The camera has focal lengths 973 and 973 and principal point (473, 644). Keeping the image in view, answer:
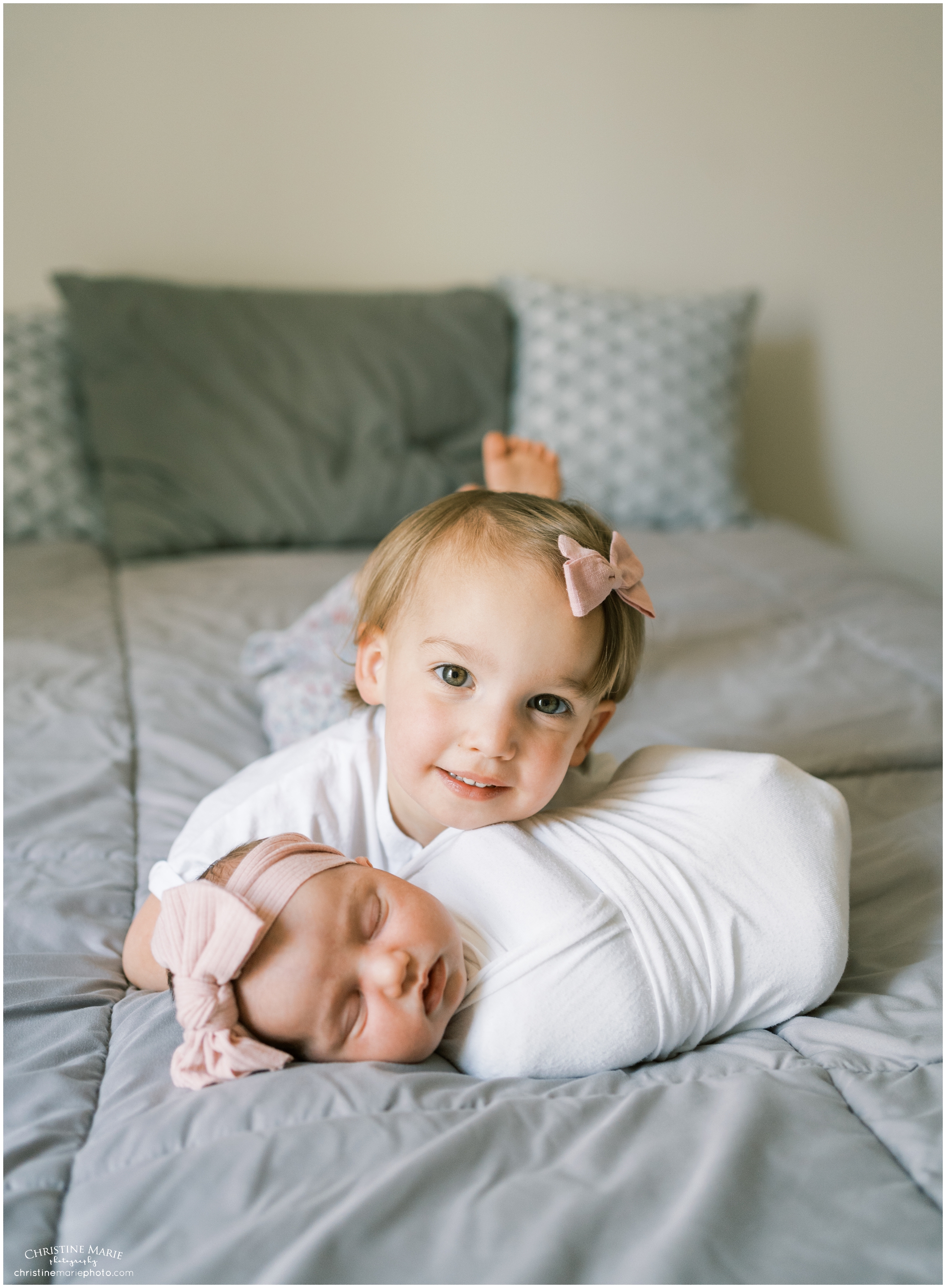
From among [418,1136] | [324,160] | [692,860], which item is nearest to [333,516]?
[324,160]

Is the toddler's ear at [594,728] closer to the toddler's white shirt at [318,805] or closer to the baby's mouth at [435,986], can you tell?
the toddler's white shirt at [318,805]

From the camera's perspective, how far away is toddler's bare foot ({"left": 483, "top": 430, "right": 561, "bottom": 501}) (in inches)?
53.9

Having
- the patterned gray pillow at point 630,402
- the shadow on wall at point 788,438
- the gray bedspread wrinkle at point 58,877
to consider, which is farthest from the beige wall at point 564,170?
the gray bedspread wrinkle at point 58,877

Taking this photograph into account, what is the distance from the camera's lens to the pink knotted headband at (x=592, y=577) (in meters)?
0.78

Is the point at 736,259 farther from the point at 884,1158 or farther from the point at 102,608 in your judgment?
the point at 884,1158

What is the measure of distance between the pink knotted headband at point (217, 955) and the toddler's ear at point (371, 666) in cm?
27

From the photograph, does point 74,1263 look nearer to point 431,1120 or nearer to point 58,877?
point 431,1120

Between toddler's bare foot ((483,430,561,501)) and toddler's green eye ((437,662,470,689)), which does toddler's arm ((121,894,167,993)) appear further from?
toddler's bare foot ((483,430,561,501))

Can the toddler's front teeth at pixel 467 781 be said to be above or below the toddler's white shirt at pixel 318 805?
above

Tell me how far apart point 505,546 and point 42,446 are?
148cm

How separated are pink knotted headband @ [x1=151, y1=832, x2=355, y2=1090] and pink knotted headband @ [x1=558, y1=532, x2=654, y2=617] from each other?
0.96 feet

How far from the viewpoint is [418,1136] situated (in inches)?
23.2

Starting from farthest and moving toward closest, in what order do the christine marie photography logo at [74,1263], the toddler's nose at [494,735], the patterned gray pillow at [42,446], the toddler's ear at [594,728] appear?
the patterned gray pillow at [42,446] < the toddler's ear at [594,728] < the toddler's nose at [494,735] < the christine marie photography logo at [74,1263]

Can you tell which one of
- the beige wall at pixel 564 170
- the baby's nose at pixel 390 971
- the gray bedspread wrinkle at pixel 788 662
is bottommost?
the gray bedspread wrinkle at pixel 788 662
